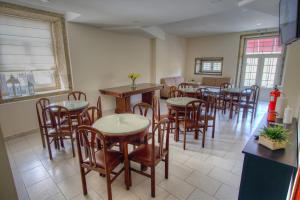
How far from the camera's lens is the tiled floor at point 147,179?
1.87 metres

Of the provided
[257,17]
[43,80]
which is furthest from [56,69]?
[257,17]

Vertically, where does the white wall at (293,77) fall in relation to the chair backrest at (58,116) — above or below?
above

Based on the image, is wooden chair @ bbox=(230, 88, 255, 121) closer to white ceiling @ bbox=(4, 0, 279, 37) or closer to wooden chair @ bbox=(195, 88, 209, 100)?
wooden chair @ bbox=(195, 88, 209, 100)

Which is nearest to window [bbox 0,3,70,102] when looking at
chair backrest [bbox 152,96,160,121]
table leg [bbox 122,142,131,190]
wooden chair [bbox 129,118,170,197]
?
chair backrest [bbox 152,96,160,121]

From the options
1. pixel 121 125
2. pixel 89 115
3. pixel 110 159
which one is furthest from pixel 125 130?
pixel 89 115

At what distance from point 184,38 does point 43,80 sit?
6.32 m

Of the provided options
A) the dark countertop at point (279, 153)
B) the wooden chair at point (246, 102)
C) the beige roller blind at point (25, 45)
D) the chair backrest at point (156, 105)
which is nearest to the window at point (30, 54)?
the beige roller blind at point (25, 45)

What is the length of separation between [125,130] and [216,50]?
6.70m

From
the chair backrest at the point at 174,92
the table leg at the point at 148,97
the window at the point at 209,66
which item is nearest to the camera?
the chair backrest at the point at 174,92

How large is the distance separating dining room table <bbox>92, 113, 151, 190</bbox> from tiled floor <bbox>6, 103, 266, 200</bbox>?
39 centimetres

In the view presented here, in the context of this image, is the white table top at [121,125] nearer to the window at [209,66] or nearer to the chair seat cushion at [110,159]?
the chair seat cushion at [110,159]

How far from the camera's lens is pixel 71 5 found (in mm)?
2846

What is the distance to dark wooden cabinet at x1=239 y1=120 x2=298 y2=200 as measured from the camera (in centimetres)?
116

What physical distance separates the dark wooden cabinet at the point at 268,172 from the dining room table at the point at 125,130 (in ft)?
3.52
